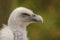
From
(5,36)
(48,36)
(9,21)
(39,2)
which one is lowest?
(5,36)

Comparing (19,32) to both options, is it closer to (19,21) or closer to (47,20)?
(19,21)

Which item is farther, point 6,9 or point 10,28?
point 10,28

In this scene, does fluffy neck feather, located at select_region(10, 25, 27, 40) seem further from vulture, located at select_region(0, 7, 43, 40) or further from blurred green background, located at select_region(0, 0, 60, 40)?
blurred green background, located at select_region(0, 0, 60, 40)

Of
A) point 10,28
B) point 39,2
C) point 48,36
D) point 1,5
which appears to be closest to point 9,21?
point 10,28

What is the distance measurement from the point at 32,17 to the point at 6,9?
61 cm

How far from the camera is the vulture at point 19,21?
235 cm

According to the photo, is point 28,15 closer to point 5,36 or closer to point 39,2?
point 5,36

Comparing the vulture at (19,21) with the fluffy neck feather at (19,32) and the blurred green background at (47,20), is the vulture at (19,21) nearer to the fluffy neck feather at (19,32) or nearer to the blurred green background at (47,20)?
the fluffy neck feather at (19,32)

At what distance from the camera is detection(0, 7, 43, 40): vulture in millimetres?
2354

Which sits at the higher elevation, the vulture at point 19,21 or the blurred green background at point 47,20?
the blurred green background at point 47,20

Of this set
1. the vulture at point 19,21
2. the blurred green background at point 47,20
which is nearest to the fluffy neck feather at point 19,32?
the vulture at point 19,21

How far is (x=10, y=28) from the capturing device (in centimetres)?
241

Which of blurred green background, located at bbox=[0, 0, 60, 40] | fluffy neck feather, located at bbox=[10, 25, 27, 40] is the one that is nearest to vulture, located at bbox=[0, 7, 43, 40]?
fluffy neck feather, located at bbox=[10, 25, 27, 40]

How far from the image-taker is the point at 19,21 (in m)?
2.50
